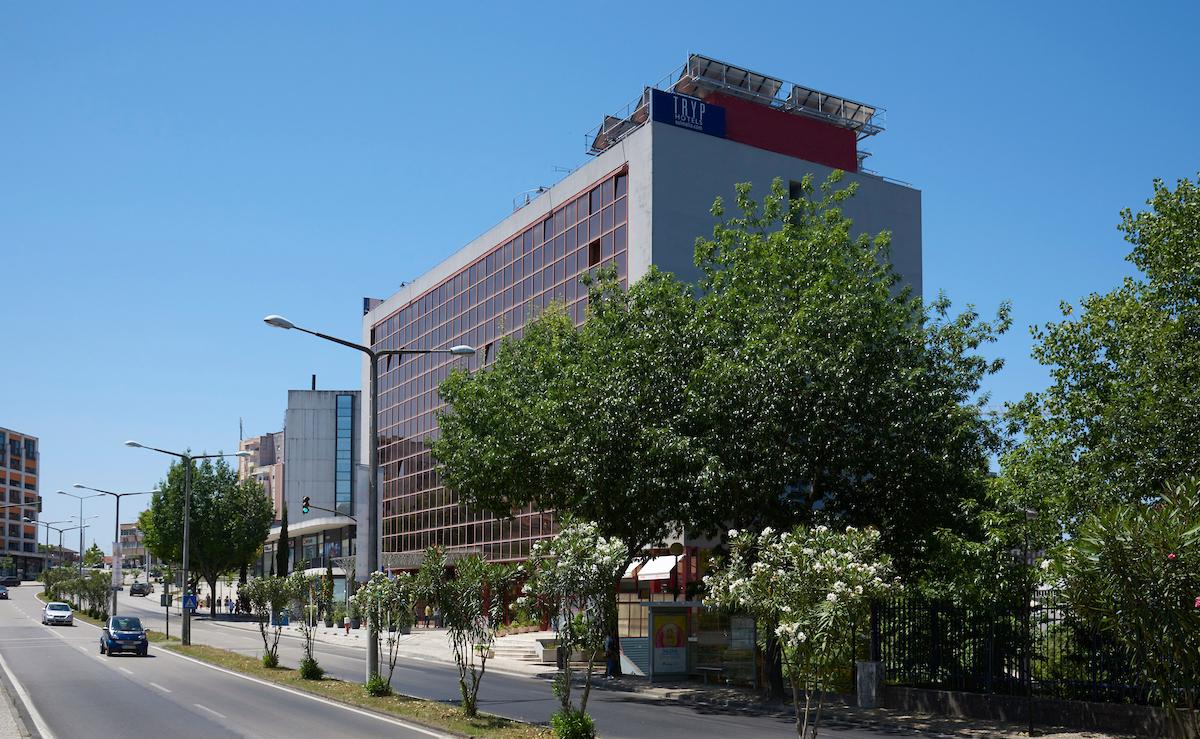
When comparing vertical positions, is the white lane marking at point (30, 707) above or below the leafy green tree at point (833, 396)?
below

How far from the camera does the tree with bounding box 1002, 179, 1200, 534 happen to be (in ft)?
71.3

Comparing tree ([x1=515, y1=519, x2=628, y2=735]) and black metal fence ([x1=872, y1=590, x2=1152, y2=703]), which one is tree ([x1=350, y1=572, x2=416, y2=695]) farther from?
black metal fence ([x1=872, y1=590, x2=1152, y2=703])

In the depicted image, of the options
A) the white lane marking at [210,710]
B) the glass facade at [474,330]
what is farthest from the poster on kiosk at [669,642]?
the glass facade at [474,330]

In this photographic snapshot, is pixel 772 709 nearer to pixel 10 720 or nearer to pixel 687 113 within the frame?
pixel 10 720

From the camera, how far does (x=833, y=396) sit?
2625 cm

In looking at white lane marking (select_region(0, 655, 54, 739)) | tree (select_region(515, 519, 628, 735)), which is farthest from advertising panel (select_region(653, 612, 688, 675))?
white lane marking (select_region(0, 655, 54, 739))

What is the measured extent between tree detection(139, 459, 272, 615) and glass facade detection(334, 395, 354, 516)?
23018mm

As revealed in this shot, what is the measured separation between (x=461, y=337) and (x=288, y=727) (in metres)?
45.9

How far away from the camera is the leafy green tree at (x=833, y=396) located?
2633cm

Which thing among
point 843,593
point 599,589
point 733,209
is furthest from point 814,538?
point 733,209

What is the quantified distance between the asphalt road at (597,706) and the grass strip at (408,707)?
150 cm

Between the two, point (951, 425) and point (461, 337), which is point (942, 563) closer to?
point (951, 425)

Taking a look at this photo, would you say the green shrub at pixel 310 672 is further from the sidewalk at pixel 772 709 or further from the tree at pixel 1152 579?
the tree at pixel 1152 579

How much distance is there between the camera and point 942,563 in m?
26.2
